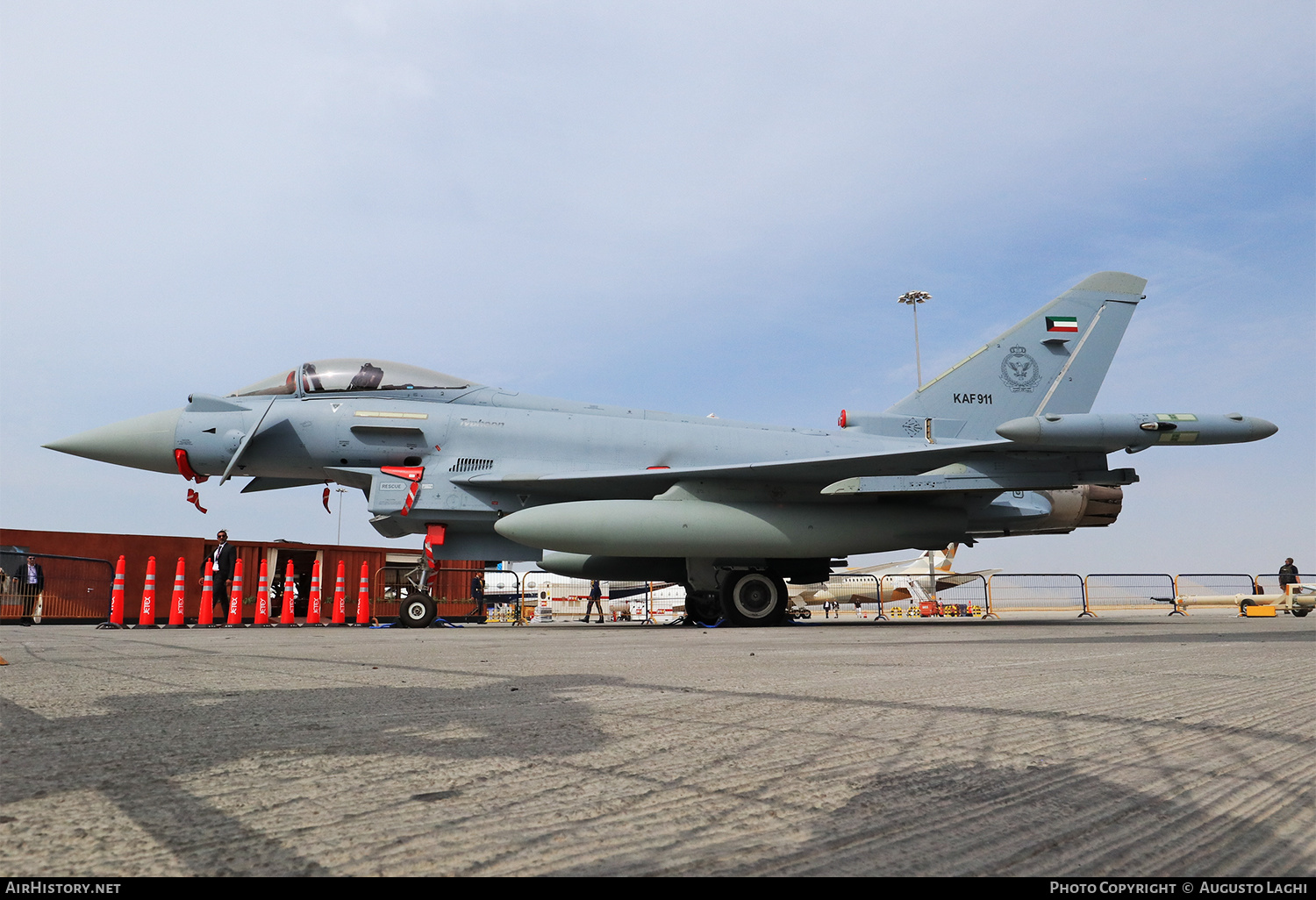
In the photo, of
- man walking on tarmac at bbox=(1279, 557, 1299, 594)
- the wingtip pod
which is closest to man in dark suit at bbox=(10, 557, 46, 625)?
the wingtip pod

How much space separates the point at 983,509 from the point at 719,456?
349 centimetres

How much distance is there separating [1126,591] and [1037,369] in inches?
426

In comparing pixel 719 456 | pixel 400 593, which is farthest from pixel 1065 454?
pixel 400 593

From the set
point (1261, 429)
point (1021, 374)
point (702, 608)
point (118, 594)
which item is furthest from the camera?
point (1021, 374)

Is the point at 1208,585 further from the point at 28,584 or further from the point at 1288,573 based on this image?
the point at 28,584

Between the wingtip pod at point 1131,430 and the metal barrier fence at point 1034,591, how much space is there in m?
12.0

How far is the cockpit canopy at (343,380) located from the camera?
32.3 ft

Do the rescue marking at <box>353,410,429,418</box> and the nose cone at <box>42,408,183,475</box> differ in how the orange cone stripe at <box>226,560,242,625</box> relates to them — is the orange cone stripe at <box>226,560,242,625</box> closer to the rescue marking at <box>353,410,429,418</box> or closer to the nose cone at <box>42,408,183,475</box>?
the nose cone at <box>42,408,183,475</box>

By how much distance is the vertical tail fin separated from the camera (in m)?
11.2

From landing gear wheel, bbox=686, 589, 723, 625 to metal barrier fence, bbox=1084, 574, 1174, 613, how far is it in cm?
1198

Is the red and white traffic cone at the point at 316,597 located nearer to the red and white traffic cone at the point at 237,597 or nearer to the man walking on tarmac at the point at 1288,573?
the red and white traffic cone at the point at 237,597

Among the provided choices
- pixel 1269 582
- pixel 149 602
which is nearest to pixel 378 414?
pixel 149 602

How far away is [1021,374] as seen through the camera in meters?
11.2

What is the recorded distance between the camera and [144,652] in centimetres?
415
